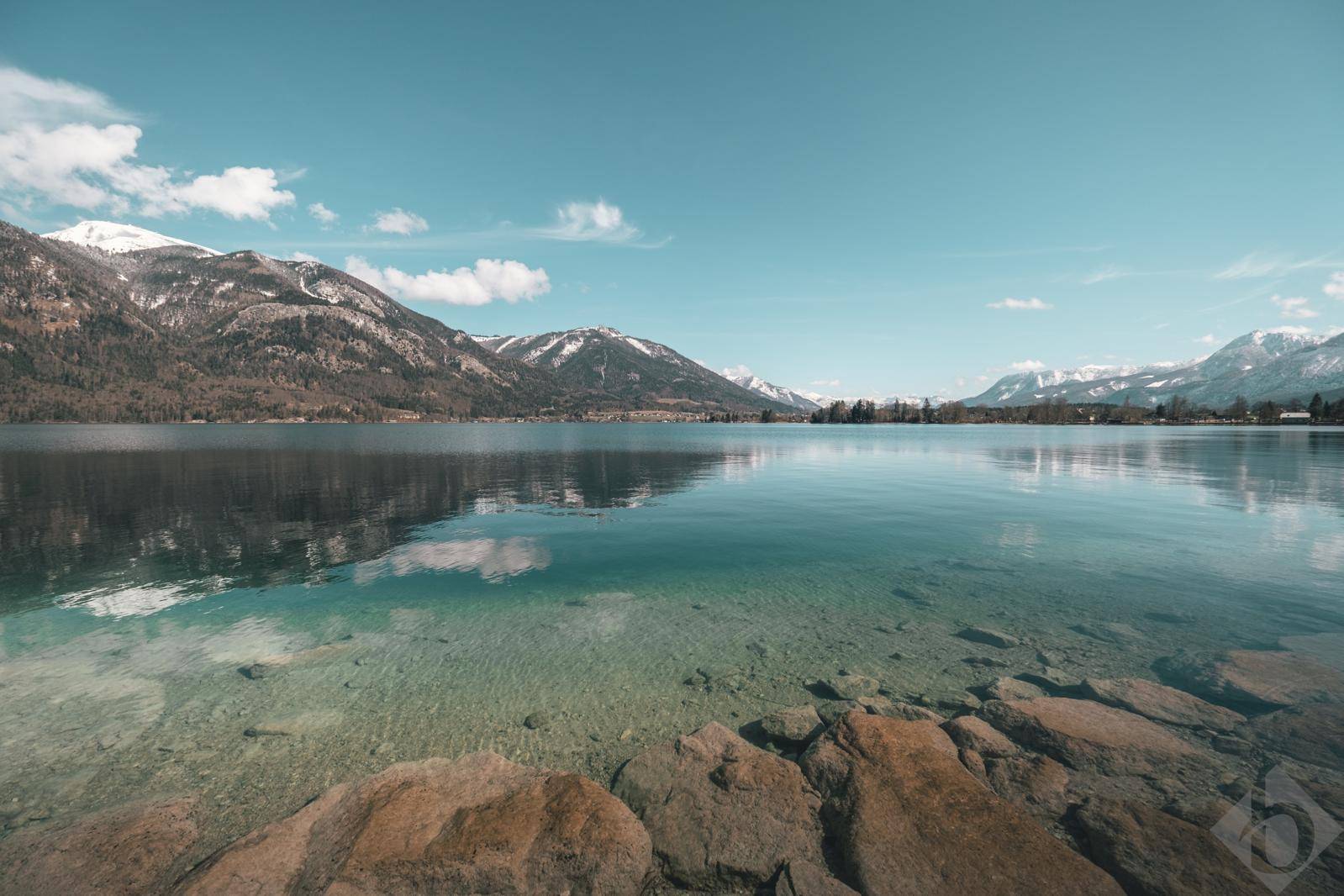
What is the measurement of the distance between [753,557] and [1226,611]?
2186cm

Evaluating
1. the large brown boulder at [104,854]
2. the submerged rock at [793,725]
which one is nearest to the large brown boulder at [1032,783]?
the submerged rock at [793,725]

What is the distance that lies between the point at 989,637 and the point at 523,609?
20.1 meters

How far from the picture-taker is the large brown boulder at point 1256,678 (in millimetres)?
15414

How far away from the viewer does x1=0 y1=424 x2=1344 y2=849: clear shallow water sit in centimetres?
1436

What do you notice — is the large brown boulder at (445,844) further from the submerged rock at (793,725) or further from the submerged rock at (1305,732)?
the submerged rock at (1305,732)

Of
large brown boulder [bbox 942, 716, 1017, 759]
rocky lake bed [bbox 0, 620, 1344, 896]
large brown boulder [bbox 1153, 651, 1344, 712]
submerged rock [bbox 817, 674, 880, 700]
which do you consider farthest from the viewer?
submerged rock [bbox 817, 674, 880, 700]

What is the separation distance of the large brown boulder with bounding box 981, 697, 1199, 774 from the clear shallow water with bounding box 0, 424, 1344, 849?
3014 mm

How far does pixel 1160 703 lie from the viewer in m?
15.0

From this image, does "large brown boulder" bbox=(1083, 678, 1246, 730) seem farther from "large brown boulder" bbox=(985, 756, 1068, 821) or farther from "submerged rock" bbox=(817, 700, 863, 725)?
"submerged rock" bbox=(817, 700, 863, 725)

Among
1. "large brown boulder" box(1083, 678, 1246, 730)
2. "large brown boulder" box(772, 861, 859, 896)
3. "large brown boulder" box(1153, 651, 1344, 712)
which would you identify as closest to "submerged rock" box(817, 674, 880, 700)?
"large brown boulder" box(1083, 678, 1246, 730)

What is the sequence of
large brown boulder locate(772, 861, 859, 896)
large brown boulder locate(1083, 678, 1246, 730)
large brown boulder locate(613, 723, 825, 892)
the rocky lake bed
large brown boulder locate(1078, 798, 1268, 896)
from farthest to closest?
large brown boulder locate(1083, 678, 1246, 730), large brown boulder locate(613, 723, 825, 892), the rocky lake bed, large brown boulder locate(772, 861, 859, 896), large brown boulder locate(1078, 798, 1268, 896)

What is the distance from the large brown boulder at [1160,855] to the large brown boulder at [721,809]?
5075 mm

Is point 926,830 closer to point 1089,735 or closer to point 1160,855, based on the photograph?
point 1160,855

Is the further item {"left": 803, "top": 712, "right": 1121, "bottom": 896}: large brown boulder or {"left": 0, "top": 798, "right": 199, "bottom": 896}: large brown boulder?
{"left": 0, "top": 798, "right": 199, "bottom": 896}: large brown boulder
